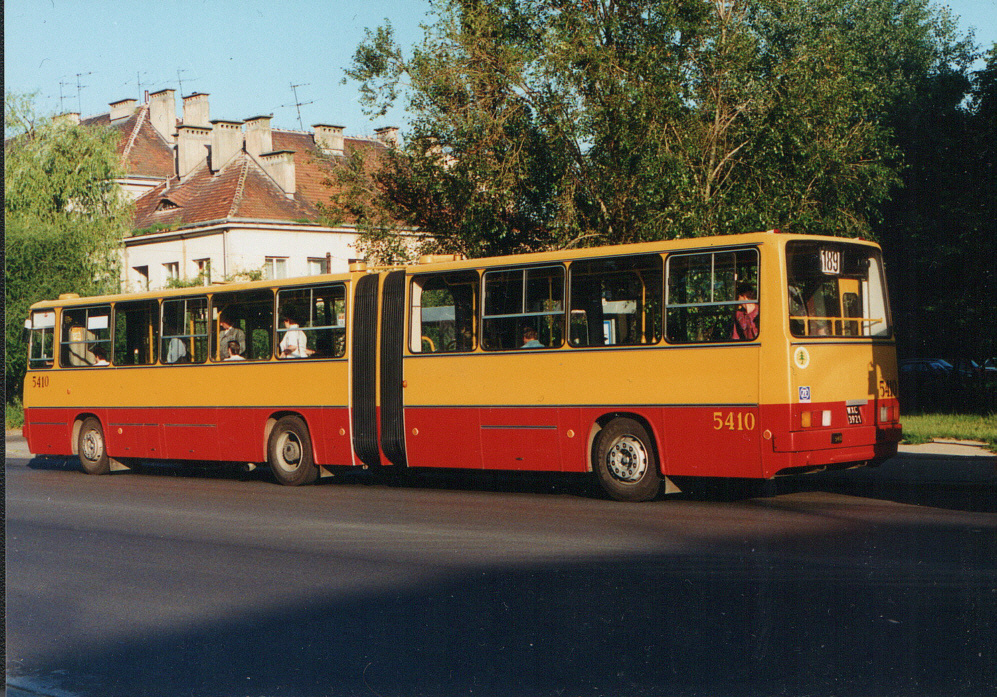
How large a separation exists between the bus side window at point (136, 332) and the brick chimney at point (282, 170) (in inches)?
1271

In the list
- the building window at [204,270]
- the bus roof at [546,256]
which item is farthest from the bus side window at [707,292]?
the building window at [204,270]

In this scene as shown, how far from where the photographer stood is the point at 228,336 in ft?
59.7

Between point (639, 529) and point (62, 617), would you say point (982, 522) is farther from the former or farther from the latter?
point (62, 617)

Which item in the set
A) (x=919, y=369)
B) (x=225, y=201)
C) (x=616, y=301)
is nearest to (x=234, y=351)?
(x=616, y=301)

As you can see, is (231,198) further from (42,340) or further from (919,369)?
(42,340)

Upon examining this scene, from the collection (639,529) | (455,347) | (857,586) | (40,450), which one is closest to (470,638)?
(857,586)

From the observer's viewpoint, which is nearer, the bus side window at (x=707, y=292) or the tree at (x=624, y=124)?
the bus side window at (x=707, y=292)

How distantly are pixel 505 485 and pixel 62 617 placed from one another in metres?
8.95

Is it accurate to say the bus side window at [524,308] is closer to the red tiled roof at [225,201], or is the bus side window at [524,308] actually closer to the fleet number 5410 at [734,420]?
the fleet number 5410 at [734,420]

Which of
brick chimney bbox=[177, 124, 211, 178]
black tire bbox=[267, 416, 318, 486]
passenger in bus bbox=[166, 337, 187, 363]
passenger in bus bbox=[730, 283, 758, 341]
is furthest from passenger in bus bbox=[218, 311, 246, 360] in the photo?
brick chimney bbox=[177, 124, 211, 178]

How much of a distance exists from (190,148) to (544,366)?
4497 cm

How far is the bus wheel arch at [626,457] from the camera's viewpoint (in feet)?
44.4

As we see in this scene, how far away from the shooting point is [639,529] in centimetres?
1116

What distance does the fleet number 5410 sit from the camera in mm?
12609
